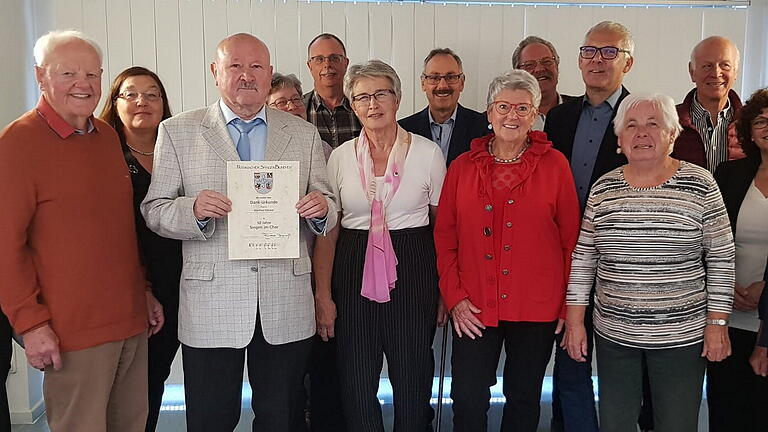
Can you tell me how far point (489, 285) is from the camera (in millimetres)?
2436

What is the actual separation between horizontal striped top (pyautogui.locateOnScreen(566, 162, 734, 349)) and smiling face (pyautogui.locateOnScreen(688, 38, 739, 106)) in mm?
1005

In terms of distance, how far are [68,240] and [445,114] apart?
192cm

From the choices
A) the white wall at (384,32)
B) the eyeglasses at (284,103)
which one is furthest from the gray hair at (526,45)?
the eyeglasses at (284,103)

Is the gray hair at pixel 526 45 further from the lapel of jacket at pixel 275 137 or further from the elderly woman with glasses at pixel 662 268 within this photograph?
the lapel of jacket at pixel 275 137

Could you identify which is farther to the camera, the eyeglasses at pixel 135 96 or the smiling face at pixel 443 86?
the smiling face at pixel 443 86

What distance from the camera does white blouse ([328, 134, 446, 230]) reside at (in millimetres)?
2498

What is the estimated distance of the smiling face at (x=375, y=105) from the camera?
2.44 metres

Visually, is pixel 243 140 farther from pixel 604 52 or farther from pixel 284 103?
pixel 604 52

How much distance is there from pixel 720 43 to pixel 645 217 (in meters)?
1.42

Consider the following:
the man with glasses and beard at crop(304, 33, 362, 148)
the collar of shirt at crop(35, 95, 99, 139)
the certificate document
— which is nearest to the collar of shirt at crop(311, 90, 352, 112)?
the man with glasses and beard at crop(304, 33, 362, 148)

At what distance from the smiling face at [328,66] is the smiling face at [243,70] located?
1210 millimetres

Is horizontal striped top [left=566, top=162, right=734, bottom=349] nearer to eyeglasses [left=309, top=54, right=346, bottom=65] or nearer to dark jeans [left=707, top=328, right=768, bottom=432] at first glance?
dark jeans [left=707, top=328, right=768, bottom=432]

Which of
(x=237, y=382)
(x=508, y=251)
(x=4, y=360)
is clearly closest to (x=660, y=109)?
(x=508, y=251)

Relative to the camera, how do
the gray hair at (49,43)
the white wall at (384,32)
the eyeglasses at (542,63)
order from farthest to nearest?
the white wall at (384,32) < the eyeglasses at (542,63) < the gray hair at (49,43)
